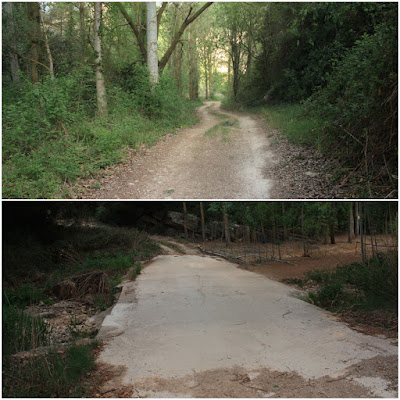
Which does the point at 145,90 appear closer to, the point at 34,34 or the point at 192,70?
the point at 34,34

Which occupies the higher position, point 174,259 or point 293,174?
point 293,174

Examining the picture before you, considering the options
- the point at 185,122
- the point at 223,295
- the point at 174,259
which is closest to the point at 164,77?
the point at 185,122

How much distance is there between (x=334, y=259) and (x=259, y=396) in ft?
27.8

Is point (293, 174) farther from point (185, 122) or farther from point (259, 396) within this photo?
point (185, 122)

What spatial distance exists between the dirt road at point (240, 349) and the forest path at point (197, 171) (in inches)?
86.8

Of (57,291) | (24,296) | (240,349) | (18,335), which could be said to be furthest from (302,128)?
(24,296)

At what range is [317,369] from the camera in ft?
12.0

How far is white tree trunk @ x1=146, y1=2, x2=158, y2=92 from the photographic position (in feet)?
39.0

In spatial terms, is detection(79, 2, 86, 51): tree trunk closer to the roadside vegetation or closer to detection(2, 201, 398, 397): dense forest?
detection(2, 201, 398, 397): dense forest

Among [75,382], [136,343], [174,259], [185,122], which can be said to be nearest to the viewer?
[75,382]

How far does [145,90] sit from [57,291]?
25.0 feet

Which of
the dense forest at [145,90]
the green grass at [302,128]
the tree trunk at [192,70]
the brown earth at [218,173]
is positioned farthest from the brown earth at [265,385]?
the tree trunk at [192,70]

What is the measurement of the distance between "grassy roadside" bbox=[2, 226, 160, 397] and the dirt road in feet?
1.55

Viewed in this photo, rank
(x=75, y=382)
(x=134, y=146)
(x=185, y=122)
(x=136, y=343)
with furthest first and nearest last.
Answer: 1. (x=185, y=122)
2. (x=134, y=146)
3. (x=136, y=343)
4. (x=75, y=382)
